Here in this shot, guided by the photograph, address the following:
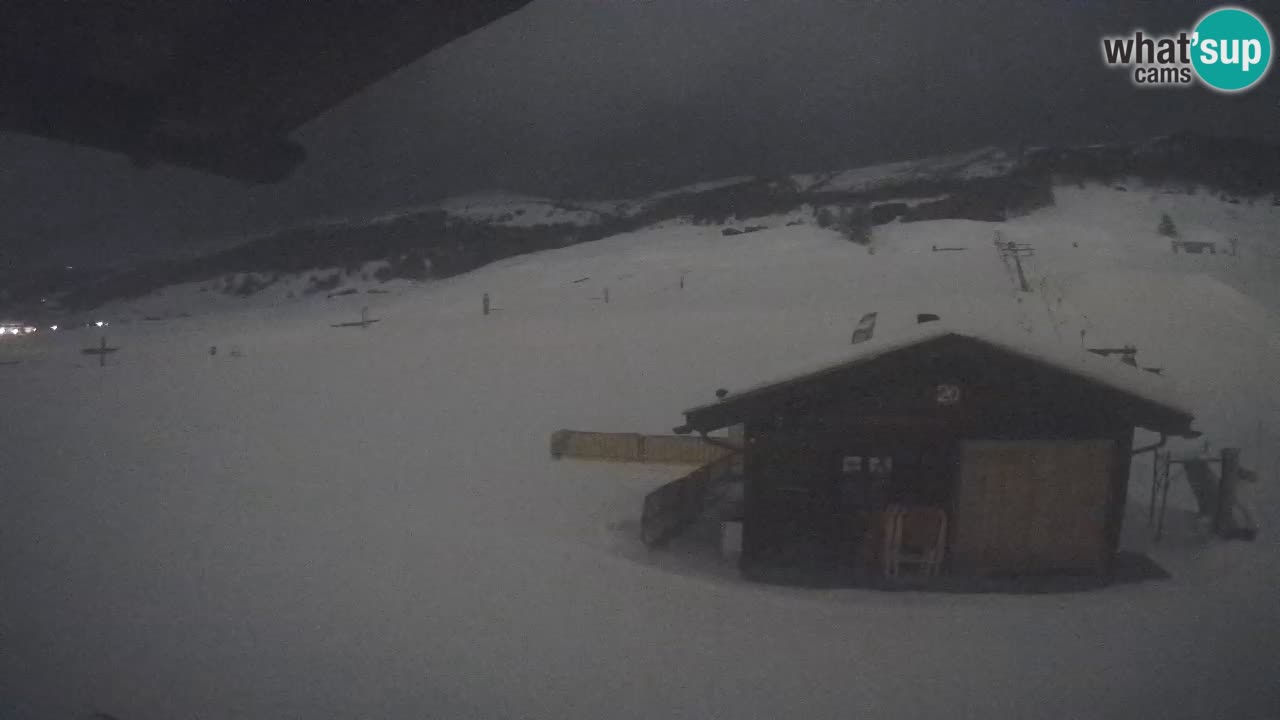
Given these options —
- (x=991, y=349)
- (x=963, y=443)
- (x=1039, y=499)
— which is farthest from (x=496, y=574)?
(x=1039, y=499)

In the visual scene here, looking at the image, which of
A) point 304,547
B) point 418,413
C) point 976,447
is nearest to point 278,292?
point 418,413

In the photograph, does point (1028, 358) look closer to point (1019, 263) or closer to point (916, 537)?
point (916, 537)

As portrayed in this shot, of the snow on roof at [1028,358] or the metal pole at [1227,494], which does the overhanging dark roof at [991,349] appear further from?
the metal pole at [1227,494]

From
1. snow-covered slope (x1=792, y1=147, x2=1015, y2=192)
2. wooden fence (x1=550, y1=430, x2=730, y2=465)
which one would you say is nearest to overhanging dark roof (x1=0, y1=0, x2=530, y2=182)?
wooden fence (x1=550, y1=430, x2=730, y2=465)

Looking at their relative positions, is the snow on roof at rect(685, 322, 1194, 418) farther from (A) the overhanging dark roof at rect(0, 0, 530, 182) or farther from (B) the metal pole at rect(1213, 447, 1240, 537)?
(A) the overhanging dark roof at rect(0, 0, 530, 182)

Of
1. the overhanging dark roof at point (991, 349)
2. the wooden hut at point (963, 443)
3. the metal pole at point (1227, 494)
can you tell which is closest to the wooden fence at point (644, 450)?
the wooden hut at point (963, 443)
